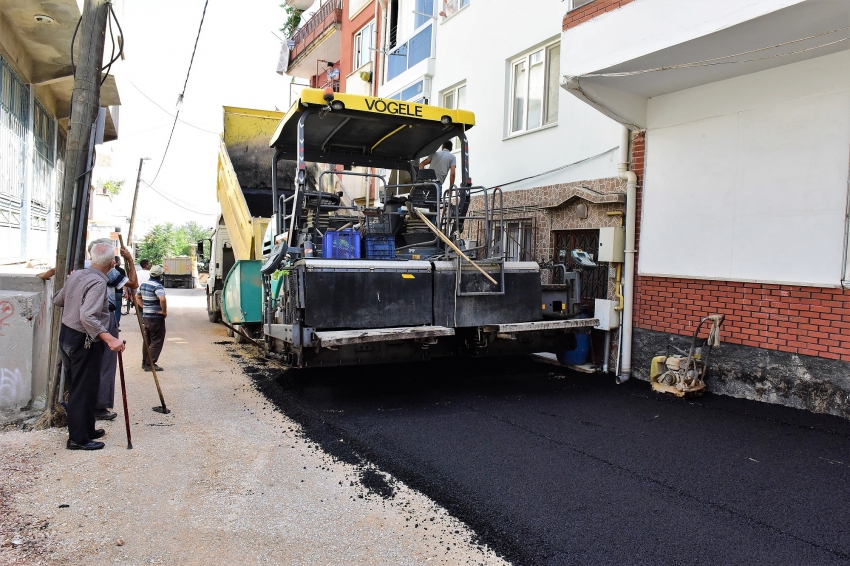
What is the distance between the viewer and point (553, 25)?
9.04m

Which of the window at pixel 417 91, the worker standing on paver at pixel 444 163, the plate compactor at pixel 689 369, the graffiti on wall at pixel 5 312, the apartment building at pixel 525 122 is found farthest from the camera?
the window at pixel 417 91

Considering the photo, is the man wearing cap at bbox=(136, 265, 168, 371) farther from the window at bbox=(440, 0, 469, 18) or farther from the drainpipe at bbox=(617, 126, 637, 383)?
the window at bbox=(440, 0, 469, 18)

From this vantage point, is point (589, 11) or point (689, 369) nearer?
point (689, 369)

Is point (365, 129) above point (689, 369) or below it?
above

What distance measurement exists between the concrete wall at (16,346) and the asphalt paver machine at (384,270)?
85.6 inches

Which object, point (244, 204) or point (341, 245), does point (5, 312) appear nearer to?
point (341, 245)

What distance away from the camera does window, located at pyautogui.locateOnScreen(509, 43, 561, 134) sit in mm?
9367

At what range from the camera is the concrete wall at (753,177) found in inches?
220

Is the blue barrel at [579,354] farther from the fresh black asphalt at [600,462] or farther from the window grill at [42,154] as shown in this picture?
the window grill at [42,154]

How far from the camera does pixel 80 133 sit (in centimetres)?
557

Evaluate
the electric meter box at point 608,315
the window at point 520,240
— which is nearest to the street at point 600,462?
the electric meter box at point 608,315

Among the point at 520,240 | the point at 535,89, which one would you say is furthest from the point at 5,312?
the point at 535,89

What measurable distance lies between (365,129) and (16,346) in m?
4.19

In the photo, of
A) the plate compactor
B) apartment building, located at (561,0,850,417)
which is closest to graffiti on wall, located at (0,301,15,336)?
apartment building, located at (561,0,850,417)
